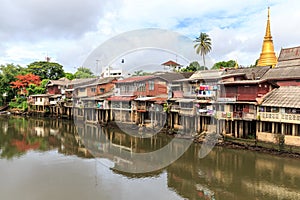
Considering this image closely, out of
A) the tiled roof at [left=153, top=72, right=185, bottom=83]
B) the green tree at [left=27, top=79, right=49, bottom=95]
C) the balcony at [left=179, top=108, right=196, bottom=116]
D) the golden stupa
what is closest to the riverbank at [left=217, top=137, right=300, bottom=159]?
the balcony at [left=179, top=108, right=196, bottom=116]

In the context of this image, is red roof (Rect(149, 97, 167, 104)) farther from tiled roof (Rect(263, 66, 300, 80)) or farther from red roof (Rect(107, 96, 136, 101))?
tiled roof (Rect(263, 66, 300, 80))

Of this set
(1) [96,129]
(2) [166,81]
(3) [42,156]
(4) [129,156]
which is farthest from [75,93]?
(4) [129,156]

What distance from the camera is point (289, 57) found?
32.5m

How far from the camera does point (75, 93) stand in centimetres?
4569

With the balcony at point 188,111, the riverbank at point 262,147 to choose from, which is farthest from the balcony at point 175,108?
the riverbank at point 262,147

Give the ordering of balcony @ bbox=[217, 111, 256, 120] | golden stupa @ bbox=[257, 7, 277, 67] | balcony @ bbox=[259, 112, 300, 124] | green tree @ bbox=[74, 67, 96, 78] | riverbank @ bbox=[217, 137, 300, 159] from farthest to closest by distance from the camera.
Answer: green tree @ bbox=[74, 67, 96, 78] < golden stupa @ bbox=[257, 7, 277, 67] < balcony @ bbox=[217, 111, 256, 120] < balcony @ bbox=[259, 112, 300, 124] < riverbank @ bbox=[217, 137, 300, 159]

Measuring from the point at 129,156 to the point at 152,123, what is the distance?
10.3 m

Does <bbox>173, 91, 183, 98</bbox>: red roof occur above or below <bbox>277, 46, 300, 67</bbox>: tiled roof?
below

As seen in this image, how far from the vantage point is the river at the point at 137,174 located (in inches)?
564

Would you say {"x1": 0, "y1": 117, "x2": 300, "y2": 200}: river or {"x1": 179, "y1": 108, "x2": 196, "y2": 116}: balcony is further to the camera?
{"x1": 179, "y1": 108, "x2": 196, "y2": 116}: balcony

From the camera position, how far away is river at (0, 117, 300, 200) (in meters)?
14.3

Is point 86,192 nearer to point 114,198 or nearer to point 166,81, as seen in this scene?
point 114,198

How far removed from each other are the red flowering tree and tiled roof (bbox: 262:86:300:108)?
167ft

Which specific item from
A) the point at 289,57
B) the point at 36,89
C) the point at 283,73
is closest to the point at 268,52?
the point at 289,57
